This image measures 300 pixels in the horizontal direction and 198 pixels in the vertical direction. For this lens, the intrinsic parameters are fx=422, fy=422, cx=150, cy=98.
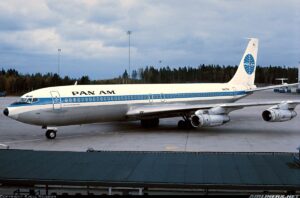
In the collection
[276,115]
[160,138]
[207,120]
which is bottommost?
[160,138]

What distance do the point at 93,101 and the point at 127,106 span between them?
125 inches

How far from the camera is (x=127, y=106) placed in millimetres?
30609

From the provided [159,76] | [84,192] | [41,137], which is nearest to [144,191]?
[84,192]

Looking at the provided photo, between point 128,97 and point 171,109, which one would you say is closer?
point 171,109

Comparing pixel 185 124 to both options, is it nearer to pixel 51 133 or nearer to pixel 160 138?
pixel 160 138

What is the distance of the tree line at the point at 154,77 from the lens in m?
113

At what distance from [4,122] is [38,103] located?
562 inches

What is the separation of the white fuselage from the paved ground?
1435 millimetres

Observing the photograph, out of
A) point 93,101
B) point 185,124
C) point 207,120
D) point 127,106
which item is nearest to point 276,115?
point 207,120

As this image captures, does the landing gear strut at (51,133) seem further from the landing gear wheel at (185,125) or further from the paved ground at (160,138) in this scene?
the landing gear wheel at (185,125)

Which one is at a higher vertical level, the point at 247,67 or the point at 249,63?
the point at 249,63

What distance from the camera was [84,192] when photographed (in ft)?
36.7

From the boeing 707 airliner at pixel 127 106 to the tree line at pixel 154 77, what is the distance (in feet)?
166

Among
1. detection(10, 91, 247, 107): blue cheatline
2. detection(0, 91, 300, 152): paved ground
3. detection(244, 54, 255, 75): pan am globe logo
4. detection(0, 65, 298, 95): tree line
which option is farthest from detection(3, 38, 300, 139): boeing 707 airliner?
detection(0, 65, 298, 95): tree line
